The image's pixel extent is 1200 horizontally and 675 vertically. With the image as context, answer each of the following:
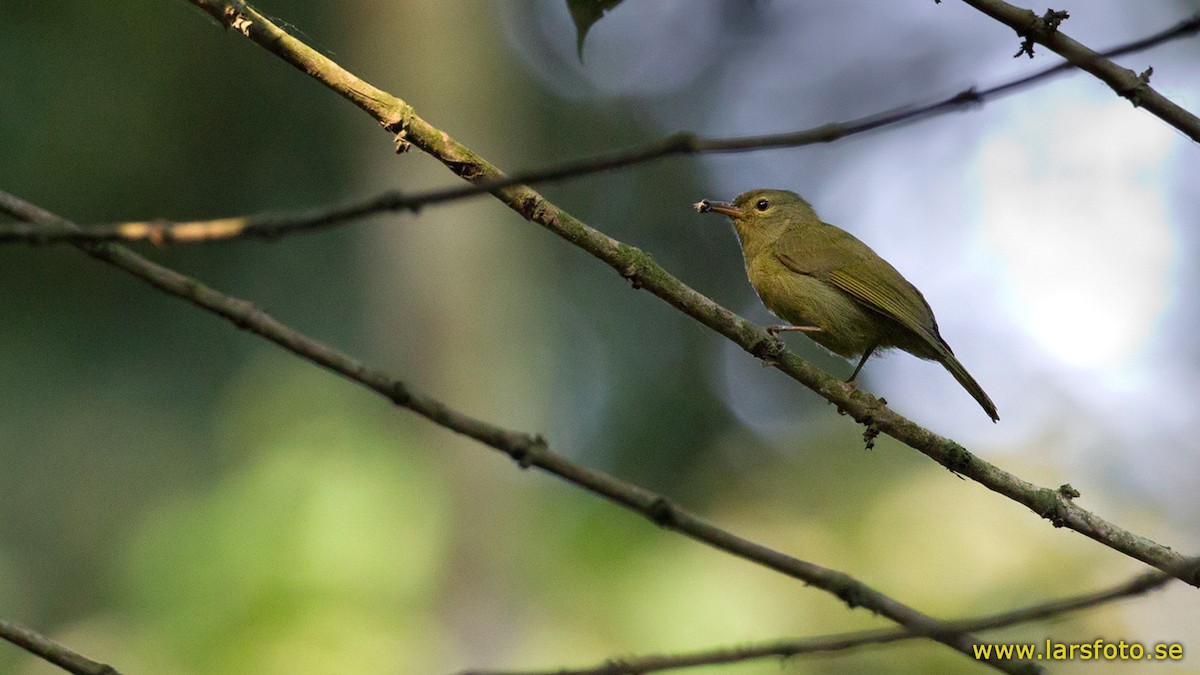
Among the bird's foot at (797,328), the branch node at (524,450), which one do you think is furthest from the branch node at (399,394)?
the bird's foot at (797,328)

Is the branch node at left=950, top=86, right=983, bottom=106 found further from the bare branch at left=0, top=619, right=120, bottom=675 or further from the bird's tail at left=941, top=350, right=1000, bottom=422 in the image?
the bird's tail at left=941, top=350, right=1000, bottom=422

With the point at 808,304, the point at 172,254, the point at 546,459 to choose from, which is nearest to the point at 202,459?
the point at 172,254

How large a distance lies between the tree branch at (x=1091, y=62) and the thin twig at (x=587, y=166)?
603 mm

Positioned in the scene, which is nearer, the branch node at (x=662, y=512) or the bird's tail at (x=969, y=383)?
the branch node at (x=662, y=512)

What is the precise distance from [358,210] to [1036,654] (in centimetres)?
244

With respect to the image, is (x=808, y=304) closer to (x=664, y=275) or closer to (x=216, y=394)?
(x=664, y=275)

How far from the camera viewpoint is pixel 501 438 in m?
1.66

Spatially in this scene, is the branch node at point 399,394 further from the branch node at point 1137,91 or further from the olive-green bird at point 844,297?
the olive-green bird at point 844,297

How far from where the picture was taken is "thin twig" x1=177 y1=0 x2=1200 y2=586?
2.67 meters

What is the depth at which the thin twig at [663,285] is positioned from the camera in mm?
2666

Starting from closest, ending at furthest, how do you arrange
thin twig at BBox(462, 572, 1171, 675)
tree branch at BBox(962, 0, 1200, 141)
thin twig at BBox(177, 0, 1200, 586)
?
thin twig at BBox(462, 572, 1171, 675), tree branch at BBox(962, 0, 1200, 141), thin twig at BBox(177, 0, 1200, 586)

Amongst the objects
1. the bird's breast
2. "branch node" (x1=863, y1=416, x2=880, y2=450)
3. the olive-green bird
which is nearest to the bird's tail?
the olive-green bird

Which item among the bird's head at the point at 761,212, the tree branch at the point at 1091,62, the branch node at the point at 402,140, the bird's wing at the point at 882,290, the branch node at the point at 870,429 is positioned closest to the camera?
the tree branch at the point at 1091,62

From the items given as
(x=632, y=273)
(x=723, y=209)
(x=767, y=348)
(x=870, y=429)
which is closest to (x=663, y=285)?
(x=632, y=273)
